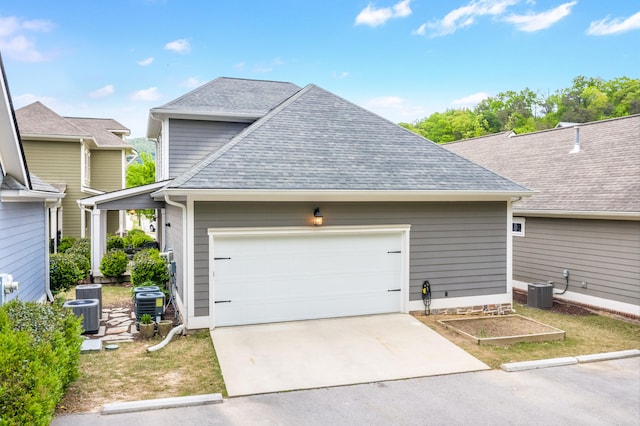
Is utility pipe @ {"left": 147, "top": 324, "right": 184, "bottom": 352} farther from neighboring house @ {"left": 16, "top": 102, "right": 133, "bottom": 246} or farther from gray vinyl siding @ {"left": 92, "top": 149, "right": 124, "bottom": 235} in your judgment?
gray vinyl siding @ {"left": 92, "top": 149, "right": 124, "bottom": 235}

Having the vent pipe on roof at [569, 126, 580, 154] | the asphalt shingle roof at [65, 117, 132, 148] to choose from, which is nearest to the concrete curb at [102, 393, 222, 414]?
the vent pipe on roof at [569, 126, 580, 154]

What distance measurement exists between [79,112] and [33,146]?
233 ft

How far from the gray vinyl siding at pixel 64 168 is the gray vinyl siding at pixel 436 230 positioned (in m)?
14.7

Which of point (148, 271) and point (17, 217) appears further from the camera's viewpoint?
point (148, 271)

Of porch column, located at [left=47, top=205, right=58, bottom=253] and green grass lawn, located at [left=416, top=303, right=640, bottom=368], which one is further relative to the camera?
porch column, located at [left=47, top=205, right=58, bottom=253]

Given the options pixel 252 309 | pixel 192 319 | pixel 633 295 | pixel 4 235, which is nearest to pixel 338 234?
pixel 252 309

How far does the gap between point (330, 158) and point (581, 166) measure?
779cm

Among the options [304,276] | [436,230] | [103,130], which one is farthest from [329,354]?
[103,130]

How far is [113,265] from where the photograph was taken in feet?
46.7

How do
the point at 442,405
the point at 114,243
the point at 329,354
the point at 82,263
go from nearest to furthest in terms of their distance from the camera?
the point at 442,405 < the point at 329,354 < the point at 82,263 < the point at 114,243

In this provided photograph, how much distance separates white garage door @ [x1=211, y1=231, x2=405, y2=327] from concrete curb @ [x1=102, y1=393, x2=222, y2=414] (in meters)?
3.13

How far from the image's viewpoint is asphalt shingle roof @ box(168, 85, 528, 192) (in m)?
8.84

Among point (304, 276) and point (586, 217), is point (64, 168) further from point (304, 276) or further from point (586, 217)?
point (586, 217)

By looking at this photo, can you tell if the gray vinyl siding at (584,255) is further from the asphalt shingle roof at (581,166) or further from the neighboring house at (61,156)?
the neighboring house at (61,156)
